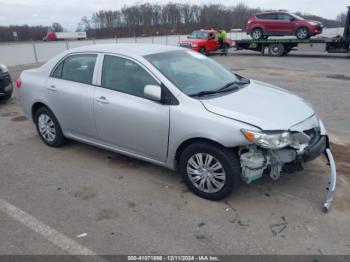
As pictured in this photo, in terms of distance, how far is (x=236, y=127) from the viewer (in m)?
3.34

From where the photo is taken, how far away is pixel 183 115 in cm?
363

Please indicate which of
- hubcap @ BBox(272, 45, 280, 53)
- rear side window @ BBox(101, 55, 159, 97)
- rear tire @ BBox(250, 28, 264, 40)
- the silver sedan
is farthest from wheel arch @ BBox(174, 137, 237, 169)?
rear tire @ BBox(250, 28, 264, 40)

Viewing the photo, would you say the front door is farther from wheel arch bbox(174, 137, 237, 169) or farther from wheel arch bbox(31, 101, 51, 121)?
wheel arch bbox(31, 101, 51, 121)

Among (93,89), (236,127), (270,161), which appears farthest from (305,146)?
(93,89)

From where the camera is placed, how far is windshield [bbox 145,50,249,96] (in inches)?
156

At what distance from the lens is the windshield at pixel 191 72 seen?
3961 millimetres

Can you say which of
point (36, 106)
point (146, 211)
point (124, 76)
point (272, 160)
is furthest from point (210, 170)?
point (36, 106)

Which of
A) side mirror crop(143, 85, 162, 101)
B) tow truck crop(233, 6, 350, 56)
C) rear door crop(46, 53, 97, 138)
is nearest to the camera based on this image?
side mirror crop(143, 85, 162, 101)

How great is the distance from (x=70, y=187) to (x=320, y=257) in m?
2.86

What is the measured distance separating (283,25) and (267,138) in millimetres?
20352

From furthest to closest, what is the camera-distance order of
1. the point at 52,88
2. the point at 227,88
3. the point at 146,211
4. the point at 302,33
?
the point at 302,33 → the point at 52,88 → the point at 227,88 → the point at 146,211

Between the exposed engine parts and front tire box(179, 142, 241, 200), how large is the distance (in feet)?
0.31

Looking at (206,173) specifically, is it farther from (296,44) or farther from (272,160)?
(296,44)

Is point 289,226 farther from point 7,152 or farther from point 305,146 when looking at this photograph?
point 7,152
